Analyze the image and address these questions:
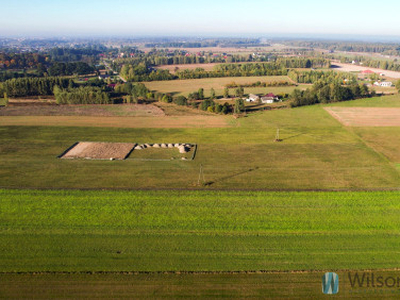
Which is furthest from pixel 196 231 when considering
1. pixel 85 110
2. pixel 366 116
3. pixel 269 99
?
pixel 269 99

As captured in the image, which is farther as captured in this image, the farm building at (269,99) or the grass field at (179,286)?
the farm building at (269,99)

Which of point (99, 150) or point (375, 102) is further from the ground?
point (375, 102)

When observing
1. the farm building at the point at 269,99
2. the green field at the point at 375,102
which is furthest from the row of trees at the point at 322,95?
the farm building at the point at 269,99

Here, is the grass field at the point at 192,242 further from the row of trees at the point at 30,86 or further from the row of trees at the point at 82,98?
the row of trees at the point at 30,86

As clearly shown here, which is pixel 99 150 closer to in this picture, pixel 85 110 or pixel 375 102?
pixel 85 110

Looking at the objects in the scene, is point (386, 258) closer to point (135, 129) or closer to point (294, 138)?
point (294, 138)

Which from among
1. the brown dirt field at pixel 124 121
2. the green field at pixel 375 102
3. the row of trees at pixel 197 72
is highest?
the row of trees at pixel 197 72

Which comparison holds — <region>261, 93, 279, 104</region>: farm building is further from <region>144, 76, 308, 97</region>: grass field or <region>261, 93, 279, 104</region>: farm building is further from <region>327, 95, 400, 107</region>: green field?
<region>327, 95, 400, 107</region>: green field
